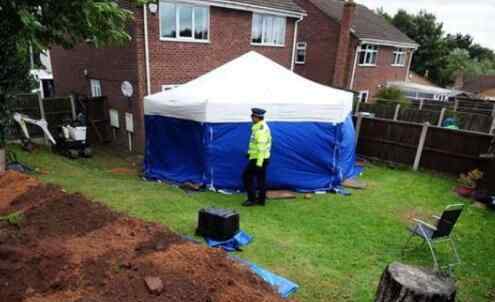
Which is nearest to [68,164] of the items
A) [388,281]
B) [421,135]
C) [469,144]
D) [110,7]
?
[110,7]

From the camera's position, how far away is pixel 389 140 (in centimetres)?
1004

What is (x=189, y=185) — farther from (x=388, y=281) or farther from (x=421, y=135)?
(x=421, y=135)

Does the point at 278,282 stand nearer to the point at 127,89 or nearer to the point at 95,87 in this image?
the point at 127,89

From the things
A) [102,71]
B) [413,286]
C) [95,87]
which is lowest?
[413,286]

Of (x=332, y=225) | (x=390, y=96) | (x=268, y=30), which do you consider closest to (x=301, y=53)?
(x=390, y=96)

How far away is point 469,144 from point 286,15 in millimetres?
8934

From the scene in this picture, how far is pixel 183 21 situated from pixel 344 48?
10.4 metres

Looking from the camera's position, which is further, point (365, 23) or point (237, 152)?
point (365, 23)

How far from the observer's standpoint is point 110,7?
3.21 meters

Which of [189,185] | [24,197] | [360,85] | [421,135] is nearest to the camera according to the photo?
[24,197]

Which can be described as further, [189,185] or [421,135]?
[421,135]

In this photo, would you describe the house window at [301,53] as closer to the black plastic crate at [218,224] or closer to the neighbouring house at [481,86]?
the black plastic crate at [218,224]

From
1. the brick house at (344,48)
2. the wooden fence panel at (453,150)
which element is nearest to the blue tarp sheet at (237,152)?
the wooden fence panel at (453,150)

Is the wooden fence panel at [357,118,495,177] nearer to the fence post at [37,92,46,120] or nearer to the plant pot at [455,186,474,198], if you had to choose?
the plant pot at [455,186,474,198]
